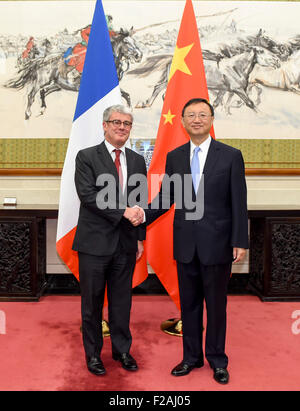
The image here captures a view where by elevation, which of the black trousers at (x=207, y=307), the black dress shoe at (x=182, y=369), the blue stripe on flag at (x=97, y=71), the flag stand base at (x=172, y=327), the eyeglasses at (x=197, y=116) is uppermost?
the blue stripe on flag at (x=97, y=71)

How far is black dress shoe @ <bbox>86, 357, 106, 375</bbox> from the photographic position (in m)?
2.47

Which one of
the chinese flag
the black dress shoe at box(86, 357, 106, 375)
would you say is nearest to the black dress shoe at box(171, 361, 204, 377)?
the black dress shoe at box(86, 357, 106, 375)

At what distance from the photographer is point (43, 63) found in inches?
166

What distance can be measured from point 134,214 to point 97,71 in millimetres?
1497

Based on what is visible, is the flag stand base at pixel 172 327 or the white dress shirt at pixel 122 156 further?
the flag stand base at pixel 172 327

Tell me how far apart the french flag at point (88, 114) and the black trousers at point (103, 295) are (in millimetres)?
791

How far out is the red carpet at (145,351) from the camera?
7.81 feet

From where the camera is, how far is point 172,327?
3.33m

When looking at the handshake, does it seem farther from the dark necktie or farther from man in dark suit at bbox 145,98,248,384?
the dark necktie

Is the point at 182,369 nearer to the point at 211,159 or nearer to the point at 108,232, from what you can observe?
the point at 108,232

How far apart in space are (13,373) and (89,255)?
93 cm

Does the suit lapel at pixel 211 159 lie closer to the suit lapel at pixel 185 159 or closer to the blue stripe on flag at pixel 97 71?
the suit lapel at pixel 185 159

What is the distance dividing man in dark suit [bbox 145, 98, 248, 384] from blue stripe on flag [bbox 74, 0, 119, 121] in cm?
106

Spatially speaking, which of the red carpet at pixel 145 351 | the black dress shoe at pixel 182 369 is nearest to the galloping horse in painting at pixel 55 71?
the red carpet at pixel 145 351
